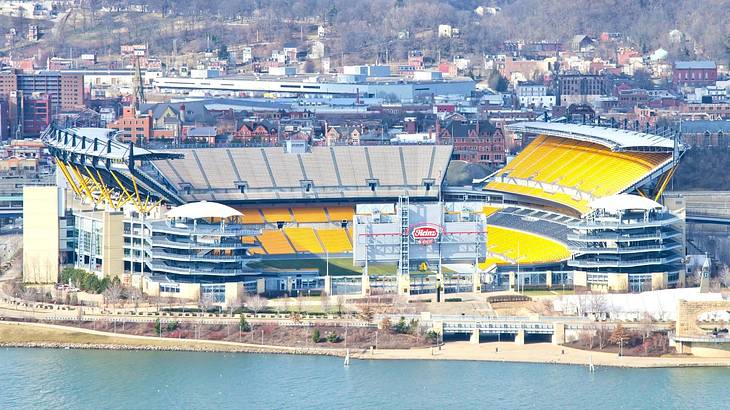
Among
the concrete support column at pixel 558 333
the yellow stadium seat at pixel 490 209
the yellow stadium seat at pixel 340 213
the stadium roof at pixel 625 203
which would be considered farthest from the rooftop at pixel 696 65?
the concrete support column at pixel 558 333

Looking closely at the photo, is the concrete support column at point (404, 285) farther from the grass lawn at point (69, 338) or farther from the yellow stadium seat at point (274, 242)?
the grass lawn at point (69, 338)

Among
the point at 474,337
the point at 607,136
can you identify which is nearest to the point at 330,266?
the point at 474,337

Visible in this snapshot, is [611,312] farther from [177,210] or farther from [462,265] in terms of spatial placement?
[177,210]

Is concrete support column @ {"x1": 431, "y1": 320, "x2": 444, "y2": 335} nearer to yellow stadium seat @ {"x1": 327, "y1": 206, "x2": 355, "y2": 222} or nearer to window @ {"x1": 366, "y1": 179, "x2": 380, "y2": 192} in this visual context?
yellow stadium seat @ {"x1": 327, "y1": 206, "x2": 355, "y2": 222}

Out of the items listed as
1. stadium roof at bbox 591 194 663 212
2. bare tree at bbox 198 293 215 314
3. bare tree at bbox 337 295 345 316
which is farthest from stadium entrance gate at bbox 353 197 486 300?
bare tree at bbox 198 293 215 314

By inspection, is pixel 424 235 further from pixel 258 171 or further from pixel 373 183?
pixel 258 171
